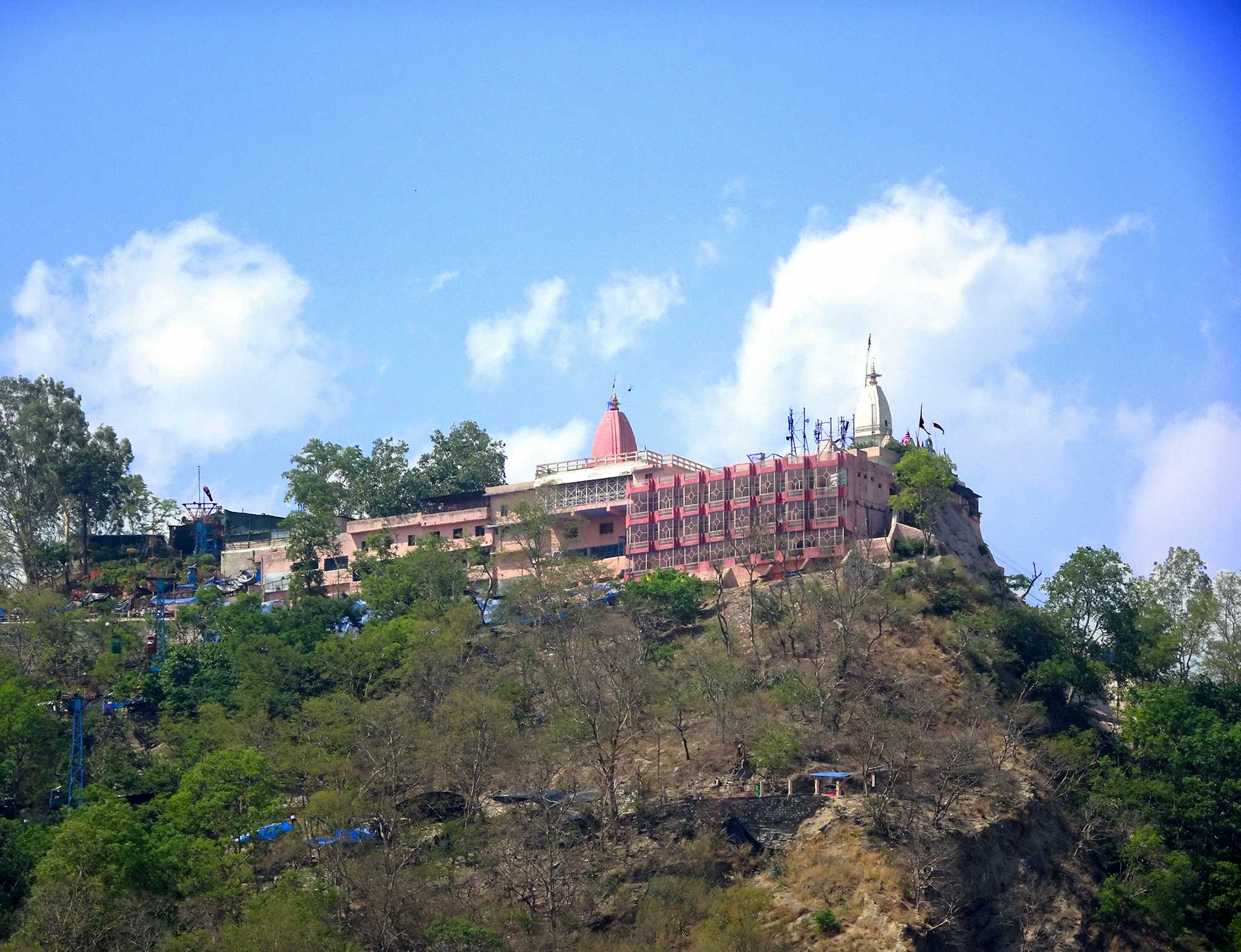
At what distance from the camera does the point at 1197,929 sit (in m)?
56.1

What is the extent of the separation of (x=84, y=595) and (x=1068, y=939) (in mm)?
45703

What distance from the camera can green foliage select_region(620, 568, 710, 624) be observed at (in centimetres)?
6669

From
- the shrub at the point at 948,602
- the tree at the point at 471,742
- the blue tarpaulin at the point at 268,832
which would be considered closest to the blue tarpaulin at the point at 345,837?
the blue tarpaulin at the point at 268,832

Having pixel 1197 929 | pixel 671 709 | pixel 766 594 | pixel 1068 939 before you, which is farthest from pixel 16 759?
pixel 1197 929

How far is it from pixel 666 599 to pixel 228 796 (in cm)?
2022

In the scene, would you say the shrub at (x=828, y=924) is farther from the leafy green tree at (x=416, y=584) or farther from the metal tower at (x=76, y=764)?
the leafy green tree at (x=416, y=584)

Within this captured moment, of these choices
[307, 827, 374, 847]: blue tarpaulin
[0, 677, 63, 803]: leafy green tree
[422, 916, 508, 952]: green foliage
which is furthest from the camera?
[0, 677, 63, 803]: leafy green tree

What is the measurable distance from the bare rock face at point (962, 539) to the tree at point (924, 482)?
4.83 ft

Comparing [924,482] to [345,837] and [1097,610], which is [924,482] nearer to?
[1097,610]

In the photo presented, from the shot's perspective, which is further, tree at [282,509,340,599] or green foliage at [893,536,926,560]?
tree at [282,509,340,599]

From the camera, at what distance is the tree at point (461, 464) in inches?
3278

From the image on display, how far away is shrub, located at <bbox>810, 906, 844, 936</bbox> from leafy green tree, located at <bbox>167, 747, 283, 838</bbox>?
16.4m

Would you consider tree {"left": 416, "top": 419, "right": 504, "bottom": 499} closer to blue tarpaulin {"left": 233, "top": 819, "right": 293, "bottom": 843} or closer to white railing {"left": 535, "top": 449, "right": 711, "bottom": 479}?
white railing {"left": 535, "top": 449, "right": 711, "bottom": 479}

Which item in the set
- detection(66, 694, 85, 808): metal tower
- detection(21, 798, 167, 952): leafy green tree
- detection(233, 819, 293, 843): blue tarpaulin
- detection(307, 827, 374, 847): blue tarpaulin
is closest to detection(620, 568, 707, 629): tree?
detection(307, 827, 374, 847): blue tarpaulin
